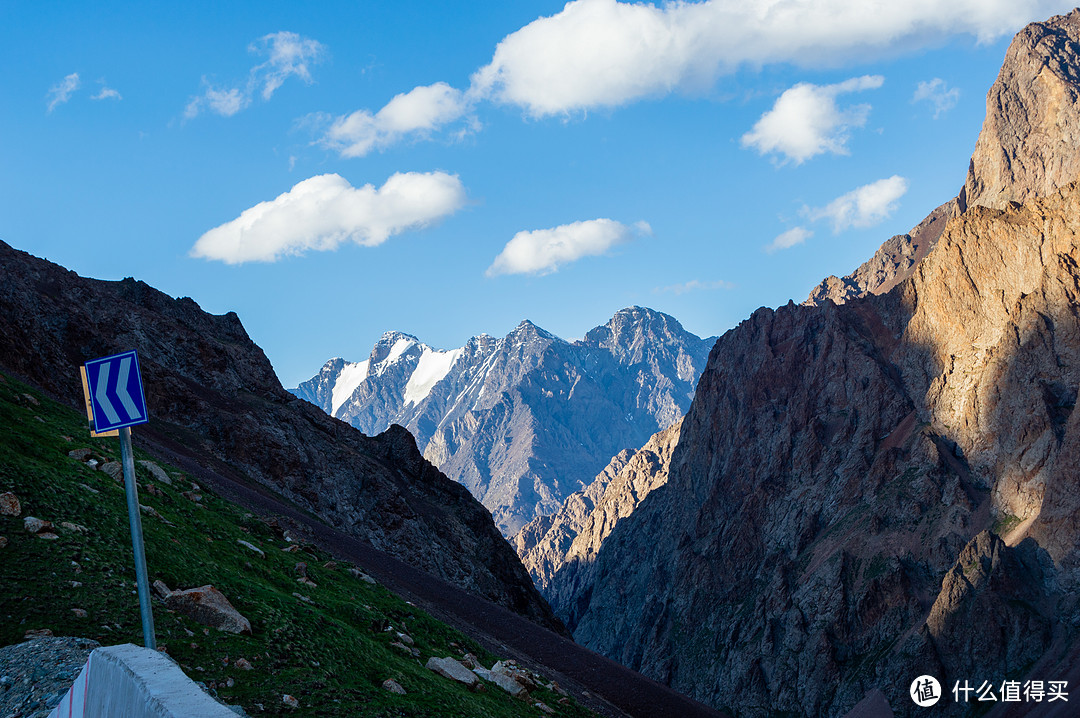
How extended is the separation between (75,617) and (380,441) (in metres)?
82.0

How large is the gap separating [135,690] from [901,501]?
136 meters

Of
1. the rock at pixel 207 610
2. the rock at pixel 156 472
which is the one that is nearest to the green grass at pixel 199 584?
the rock at pixel 207 610

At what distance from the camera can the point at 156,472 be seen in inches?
1358

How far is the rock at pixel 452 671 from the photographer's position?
25.5 metres

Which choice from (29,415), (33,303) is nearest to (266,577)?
(29,415)

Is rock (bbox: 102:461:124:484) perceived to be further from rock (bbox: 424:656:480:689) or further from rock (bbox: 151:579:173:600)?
rock (bbox: 424:656:480:689)

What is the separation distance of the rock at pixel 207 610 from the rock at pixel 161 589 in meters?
0.22

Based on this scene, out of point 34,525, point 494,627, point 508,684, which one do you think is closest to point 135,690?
point 34,525

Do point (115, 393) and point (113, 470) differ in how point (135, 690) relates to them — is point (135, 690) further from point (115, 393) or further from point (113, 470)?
point (113, 470)

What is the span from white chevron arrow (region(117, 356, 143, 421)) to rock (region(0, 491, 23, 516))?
10.2 metres

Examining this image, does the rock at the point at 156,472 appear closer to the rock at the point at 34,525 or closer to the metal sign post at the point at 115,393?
the rock at the point at 34,525

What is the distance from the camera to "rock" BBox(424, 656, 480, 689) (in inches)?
1005

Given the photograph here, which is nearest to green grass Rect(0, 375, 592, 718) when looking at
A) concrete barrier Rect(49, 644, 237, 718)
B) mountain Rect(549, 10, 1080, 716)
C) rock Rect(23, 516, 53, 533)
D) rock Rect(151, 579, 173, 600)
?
rock Rect(23, 516, 53, 533)

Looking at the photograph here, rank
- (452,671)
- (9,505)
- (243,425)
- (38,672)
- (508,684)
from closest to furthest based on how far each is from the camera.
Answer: (38,672)
(9,505)
(452,671)
(508,684)
(243,425)
